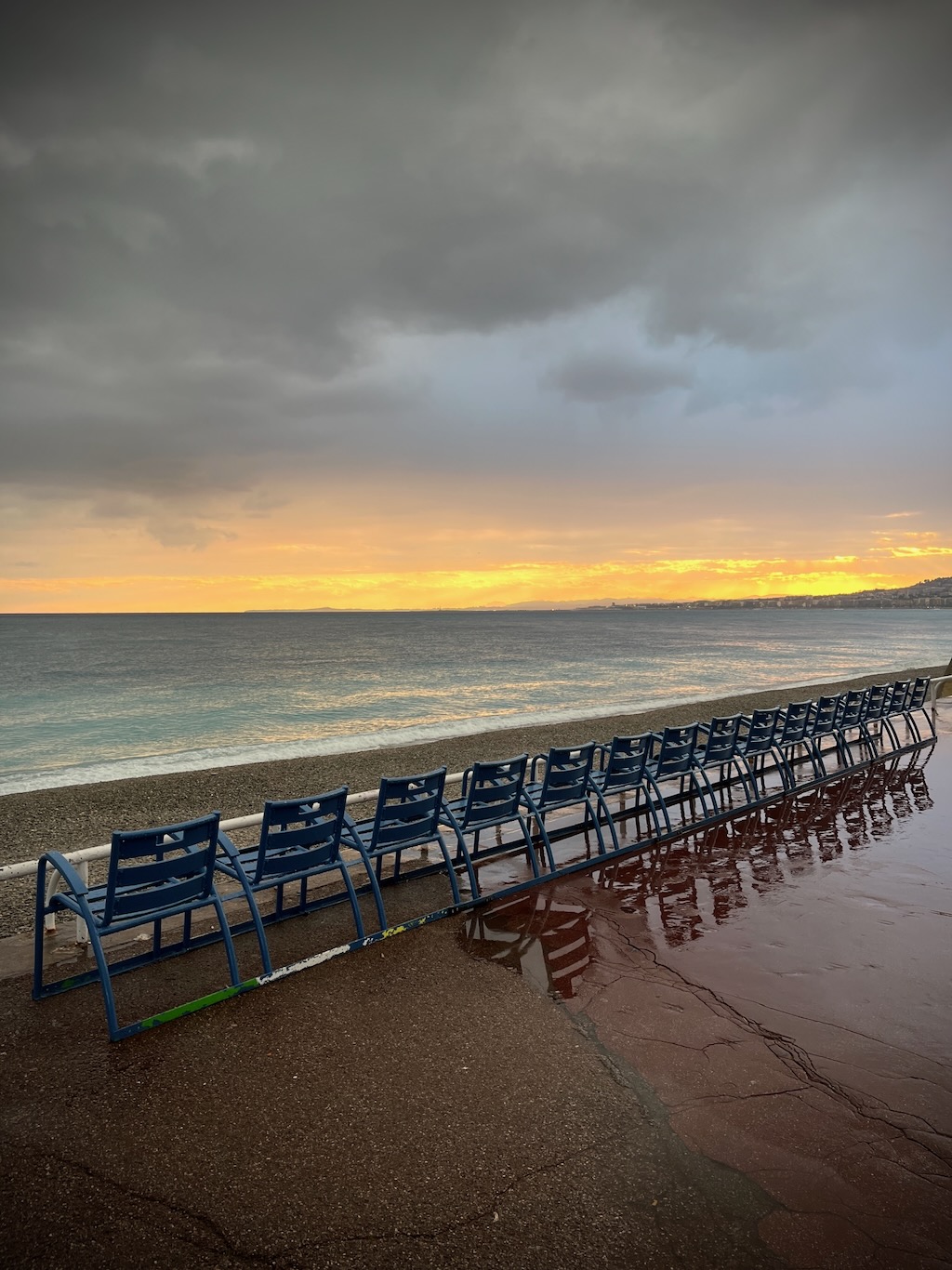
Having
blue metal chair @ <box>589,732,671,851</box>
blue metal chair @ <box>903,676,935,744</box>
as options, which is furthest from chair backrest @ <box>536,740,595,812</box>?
blue metal chair @ <box>903,676,935,744</box>

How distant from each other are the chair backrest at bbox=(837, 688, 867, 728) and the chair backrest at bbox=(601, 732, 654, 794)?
17.1ft

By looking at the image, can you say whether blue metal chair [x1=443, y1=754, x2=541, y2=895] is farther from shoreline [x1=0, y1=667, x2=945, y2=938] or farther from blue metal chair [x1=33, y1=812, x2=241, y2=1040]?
shoreline [x1=0, y1=667, x2=945, y2=938]

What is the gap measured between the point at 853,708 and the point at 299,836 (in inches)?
397

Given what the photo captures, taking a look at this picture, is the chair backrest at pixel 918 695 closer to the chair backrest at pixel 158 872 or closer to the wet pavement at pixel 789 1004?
the wet pavement at pixel 789 1004

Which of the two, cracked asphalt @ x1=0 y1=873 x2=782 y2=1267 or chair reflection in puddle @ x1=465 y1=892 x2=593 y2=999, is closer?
cracked asphalt @ x1=0 y1=873 x2=782 y2=1267

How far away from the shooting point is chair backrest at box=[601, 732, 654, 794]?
7402mm

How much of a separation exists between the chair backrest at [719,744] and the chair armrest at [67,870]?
6.54m

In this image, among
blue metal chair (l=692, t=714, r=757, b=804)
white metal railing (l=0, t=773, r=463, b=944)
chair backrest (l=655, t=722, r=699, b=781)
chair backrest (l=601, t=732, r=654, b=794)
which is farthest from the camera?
blue metal chair (l=692, t=714, r=757, b=804)

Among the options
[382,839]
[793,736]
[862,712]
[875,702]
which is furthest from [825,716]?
[382,839]

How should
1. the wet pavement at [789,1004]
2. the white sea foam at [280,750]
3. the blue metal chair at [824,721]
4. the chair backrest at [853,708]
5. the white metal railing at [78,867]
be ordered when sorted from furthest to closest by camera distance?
the white sea foam at [280,750] < the chair backrest at [853,708] < the blue metal chair at [824,721] < the white metal railing at [78,867] < the wet pavement at [789,1004]

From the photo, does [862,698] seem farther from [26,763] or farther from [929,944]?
[26,763]

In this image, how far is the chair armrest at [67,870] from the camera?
→ 157 inches

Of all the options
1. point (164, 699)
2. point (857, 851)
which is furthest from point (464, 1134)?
point (164, 699)

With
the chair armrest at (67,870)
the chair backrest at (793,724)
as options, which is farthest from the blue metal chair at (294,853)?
the chair backrest at (793,724)
